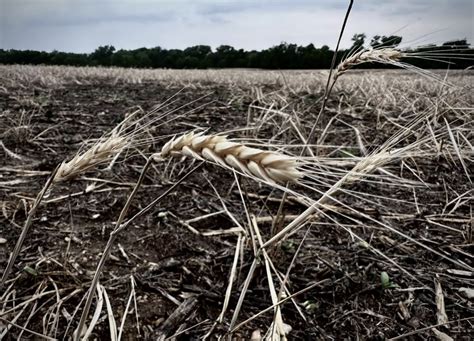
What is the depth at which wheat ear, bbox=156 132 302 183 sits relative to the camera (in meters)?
0.58

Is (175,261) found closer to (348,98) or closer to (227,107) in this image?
(227,107)

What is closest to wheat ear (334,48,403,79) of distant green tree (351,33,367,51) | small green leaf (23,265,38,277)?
distant green tree (351,33,367,51)

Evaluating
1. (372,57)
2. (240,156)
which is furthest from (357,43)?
(240,156)

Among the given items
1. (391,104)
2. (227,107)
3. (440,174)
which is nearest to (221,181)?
(440,174)

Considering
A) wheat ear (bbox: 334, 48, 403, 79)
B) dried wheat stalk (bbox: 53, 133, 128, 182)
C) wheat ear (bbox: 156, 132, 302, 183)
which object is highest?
wheat ear (bbox: 334, 48, 403, 79)

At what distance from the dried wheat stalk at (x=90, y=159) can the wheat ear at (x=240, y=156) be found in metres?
0.14

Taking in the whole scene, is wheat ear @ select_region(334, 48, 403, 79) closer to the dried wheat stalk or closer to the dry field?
the dry field

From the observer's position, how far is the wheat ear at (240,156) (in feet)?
1.90

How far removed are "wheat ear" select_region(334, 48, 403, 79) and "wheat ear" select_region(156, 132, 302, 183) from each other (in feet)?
2.52

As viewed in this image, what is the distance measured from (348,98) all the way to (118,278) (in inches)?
136

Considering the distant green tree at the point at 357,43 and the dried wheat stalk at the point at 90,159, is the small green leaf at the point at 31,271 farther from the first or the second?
the distant green tree at the point at 357,43

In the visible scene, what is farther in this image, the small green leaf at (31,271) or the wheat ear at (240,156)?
the small green leaf at (31,271)

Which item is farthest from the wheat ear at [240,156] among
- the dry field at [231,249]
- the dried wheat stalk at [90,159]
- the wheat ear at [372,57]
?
the wheat ear at [372,57]

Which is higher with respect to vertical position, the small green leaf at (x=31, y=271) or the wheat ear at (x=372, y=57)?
the wheat ear at (x=372, y=57)
